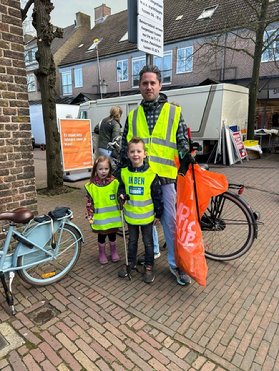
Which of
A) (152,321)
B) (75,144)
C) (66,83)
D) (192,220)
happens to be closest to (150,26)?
(192,220)

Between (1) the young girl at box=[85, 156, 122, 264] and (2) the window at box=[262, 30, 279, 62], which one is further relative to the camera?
(2) the window at box=[262, 30, 279, 62]

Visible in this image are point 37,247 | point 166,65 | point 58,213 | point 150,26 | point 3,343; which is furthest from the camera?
point 166,65

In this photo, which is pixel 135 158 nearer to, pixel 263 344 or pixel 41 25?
pixel 263 344

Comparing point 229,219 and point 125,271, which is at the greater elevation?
point 229,219

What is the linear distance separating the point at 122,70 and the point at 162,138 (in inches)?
821

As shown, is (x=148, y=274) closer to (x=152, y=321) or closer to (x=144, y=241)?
(x=144, y=241)

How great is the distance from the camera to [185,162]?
9.18 feet

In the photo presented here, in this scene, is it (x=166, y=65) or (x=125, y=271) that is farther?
(x=166, y=65)

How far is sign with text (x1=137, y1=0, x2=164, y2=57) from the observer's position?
3.62 meters

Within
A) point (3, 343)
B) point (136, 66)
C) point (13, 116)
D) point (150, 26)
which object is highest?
point (136, 66)

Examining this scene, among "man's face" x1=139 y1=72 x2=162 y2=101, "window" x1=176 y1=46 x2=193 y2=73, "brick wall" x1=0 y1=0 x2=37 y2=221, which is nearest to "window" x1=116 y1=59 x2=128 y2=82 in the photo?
"window" x1=176 y1=46 x2=193 y2=73

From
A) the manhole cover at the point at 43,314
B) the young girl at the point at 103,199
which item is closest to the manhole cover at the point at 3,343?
the manhole cover at the point at 43,314

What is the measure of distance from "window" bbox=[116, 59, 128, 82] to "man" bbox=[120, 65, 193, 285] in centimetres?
2027

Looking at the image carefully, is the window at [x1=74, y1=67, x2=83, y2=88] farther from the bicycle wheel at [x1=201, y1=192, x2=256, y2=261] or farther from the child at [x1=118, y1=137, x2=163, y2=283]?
the child at [x1=118, y1=137, x2=163, y2=283]
